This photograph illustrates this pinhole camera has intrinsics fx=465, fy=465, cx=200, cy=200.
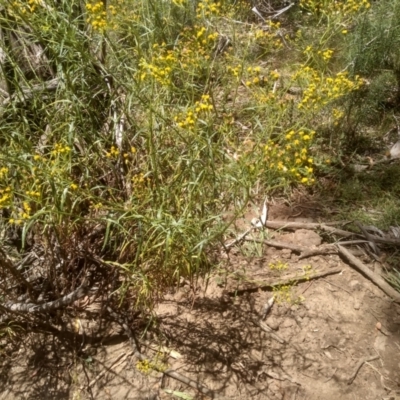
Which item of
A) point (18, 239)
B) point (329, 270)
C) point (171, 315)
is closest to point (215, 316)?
point (171, 315)

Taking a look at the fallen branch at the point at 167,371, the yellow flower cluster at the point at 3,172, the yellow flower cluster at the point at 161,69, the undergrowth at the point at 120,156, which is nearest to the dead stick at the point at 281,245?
the undergrowth at the point at 120,156

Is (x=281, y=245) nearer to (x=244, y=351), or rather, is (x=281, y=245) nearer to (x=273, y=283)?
(x=273, y=283)

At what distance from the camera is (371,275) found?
2826 mm

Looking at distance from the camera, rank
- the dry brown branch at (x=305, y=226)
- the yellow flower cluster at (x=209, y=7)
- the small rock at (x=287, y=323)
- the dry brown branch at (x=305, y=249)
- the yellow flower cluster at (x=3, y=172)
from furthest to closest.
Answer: the dry brown branch at (x=305, y=226), the dry brown branch at (x=305, y=249), the small rock at (x=287, y=323), the yellow flower cluster at (x=209, y=7), the yellow flower cluster at (x=3, y=172)

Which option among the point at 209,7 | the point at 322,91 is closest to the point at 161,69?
the point at 209,7

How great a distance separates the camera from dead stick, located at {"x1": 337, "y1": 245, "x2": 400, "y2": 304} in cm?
273

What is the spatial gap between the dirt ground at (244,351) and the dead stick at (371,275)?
4 centimetres

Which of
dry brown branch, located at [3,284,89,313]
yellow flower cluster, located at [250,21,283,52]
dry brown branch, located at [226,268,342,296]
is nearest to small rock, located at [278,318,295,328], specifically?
dry brown branch, located at [226,268,342,296]

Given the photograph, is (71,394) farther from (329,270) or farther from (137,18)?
(137,18)

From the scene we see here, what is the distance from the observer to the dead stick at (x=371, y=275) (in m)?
2.73

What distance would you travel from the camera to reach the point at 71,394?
2.42 m

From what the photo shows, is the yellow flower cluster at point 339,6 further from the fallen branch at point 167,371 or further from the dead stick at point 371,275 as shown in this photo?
the fallen branch at point 167,371

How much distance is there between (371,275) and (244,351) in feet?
3.06

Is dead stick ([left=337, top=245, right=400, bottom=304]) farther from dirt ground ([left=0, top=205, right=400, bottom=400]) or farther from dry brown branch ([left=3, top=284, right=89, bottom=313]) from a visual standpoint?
dry brown branch ([left=3, top=284, right=89, bottom=313])
